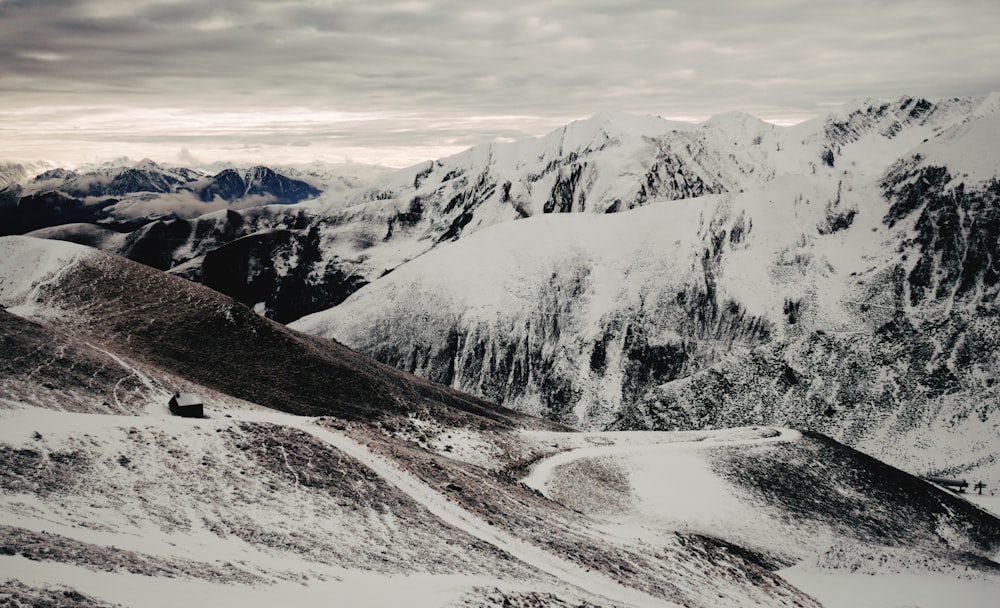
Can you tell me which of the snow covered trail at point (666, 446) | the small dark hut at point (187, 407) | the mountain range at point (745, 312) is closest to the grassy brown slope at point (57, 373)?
the small dark hut at point (187, 407)

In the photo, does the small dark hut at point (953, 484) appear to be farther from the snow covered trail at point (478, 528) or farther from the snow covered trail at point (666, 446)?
the snow covered trail at point (478, 528)

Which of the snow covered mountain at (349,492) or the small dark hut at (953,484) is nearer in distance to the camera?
the snow covered mountain at (349,492)

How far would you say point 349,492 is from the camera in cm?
3416

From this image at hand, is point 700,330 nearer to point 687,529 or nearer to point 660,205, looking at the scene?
point 660,205

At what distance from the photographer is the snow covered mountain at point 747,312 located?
9469 centimetres

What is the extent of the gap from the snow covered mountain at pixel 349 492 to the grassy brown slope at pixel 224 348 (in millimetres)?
287

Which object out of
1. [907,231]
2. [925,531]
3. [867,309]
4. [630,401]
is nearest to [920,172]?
[907,231]

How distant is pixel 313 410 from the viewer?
57156 millimetres

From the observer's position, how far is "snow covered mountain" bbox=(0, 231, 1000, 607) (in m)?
23.9

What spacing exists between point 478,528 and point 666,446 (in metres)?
33.2

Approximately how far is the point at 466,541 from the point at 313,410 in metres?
28.2

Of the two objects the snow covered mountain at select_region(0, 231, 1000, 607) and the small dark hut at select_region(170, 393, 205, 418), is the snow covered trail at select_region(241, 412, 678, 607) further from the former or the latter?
the small dark hut at select_region(170, 393, 205, 418)

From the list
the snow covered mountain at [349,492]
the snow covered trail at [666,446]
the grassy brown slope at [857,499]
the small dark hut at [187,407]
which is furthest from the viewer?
the snow covered trail at [666,446]

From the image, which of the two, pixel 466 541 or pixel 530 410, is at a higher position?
pixel 466 541
